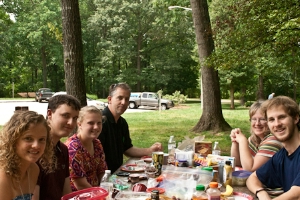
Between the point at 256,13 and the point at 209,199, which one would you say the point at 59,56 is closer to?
the point at 256,13

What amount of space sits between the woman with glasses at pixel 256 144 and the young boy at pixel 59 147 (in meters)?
1.66

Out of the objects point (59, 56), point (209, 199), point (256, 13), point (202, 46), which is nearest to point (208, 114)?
point (202, 46)

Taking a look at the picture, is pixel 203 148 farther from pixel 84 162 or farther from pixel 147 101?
pixel 147 101

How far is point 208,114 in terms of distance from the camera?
977 centimetres

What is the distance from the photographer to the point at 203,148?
3598 mm

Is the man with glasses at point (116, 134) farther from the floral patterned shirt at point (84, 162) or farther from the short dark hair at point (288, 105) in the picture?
the short dark hair at point (288, 105)

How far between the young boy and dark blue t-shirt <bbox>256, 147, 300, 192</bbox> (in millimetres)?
1639

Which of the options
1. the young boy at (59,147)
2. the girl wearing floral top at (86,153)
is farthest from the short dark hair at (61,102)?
the girl wearing floral top at (86,153)

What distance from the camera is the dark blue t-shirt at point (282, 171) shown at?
237 centimetres

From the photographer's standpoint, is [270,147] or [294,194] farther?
[270,147]

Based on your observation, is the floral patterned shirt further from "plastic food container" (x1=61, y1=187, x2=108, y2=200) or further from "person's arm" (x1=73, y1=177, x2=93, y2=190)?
"plastic food container" (x1=61, y1=187, x2=108, y2=200)

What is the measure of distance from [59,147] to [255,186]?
165 cm

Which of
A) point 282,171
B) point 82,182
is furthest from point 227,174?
point 82,182

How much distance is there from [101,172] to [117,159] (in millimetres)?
682
